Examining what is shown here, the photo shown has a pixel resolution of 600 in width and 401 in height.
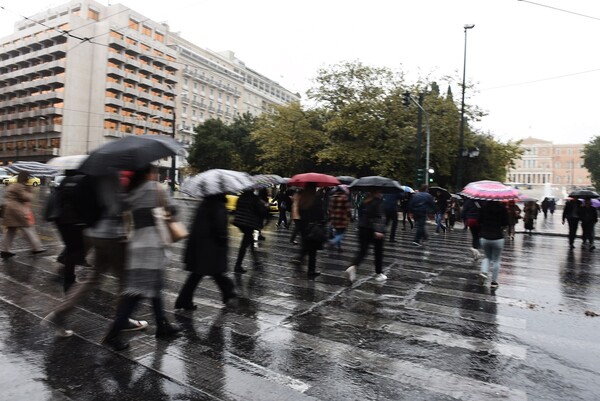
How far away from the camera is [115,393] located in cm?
324

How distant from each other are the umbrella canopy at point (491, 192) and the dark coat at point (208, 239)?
14.8 feet

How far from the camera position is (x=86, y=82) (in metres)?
62.2

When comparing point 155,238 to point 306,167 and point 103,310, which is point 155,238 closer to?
point 103,310

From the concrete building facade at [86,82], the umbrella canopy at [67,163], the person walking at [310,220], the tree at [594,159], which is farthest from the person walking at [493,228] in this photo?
the tree at [594,159]

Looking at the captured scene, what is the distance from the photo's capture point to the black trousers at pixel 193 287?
525cm

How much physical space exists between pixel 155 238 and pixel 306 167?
3221 centimetres

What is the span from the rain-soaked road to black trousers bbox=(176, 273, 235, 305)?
170mm

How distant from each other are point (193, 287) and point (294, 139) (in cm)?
Result: 2935

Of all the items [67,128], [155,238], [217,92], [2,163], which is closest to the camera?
[155,238]

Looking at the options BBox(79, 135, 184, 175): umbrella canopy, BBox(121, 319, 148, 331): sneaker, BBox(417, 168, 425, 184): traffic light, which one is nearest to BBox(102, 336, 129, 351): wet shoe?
BBox(121, 319, 148, 331): sneaker

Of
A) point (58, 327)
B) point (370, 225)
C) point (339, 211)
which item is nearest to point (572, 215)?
point (339, 211)

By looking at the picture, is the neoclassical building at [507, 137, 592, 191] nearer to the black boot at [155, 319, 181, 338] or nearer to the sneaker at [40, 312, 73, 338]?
the black boot at [155, 319, 181, 338]

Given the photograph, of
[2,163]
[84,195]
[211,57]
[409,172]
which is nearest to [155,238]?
[84,195]

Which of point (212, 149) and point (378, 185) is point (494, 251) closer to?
point (378, 185)
